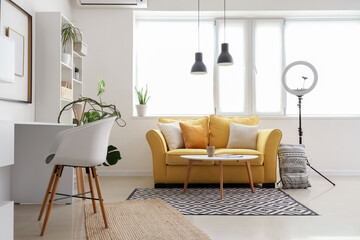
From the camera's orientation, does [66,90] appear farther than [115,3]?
No

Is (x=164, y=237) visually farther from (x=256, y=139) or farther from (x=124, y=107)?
(x=124, y=107)

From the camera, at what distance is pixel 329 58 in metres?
6.36

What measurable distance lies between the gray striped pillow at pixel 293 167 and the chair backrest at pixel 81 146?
8.83 feet

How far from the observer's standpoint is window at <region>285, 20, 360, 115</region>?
6.31 metres

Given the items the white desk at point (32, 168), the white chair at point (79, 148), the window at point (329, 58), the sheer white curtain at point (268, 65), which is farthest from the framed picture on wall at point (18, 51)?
the window at point (329, 58)

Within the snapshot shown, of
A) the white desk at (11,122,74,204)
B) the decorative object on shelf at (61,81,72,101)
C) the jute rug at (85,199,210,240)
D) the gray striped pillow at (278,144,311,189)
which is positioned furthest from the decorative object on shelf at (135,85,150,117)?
the jute rug at (85,199,210,240)

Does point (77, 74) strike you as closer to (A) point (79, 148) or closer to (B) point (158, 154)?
(B) point (158, 154)

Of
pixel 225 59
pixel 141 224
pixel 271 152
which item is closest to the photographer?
pixel 141 224

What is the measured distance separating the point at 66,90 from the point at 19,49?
0.89 meters

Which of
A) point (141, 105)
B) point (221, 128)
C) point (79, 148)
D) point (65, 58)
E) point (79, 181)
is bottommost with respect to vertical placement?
point (79, 181)

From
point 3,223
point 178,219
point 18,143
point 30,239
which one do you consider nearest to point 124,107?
point 18,143

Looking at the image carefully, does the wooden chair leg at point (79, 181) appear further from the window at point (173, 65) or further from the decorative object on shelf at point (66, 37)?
the window at point (173, 65)

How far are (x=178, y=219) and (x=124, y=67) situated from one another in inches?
135

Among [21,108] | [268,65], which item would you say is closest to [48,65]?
[21,108]
